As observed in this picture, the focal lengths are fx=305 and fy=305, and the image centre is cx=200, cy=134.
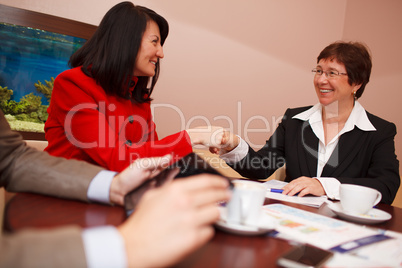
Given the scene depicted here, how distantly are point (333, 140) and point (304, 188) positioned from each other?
2.14 ft

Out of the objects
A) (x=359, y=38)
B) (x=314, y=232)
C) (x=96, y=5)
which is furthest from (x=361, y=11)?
(x=314, y=232)

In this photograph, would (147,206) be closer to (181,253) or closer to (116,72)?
(181,253)

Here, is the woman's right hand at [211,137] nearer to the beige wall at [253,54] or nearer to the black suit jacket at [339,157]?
the black suit jacket at [339,157]

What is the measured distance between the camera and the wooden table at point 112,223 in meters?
0.49

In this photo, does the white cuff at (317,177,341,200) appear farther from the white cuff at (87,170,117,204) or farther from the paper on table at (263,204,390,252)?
the white cuff at (87,170,117,204)

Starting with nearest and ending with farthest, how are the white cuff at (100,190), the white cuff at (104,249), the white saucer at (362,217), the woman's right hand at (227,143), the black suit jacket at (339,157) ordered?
1. the white cuff at (104,249)
2. the white cuff at (100,190)
3. the white saucer at (362,217)
4. the woman's right hand at (227,143)
5. the black suit jacket at (339,157)

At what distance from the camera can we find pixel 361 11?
123 inches

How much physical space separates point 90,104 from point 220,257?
0.88 meters

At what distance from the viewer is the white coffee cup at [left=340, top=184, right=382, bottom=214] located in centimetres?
87

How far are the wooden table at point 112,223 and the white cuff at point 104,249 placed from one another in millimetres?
110

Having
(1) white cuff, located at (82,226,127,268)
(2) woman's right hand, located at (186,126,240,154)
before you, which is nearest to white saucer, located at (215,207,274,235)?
(1) white cuff, located at (82,226,127,268)

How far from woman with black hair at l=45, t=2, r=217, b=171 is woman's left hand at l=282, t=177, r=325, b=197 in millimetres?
360

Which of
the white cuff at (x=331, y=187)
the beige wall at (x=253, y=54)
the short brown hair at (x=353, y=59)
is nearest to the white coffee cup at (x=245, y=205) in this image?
the white cuff at (x=331, y=187)

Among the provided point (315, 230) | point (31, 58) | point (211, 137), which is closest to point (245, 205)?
point (315, 230)
